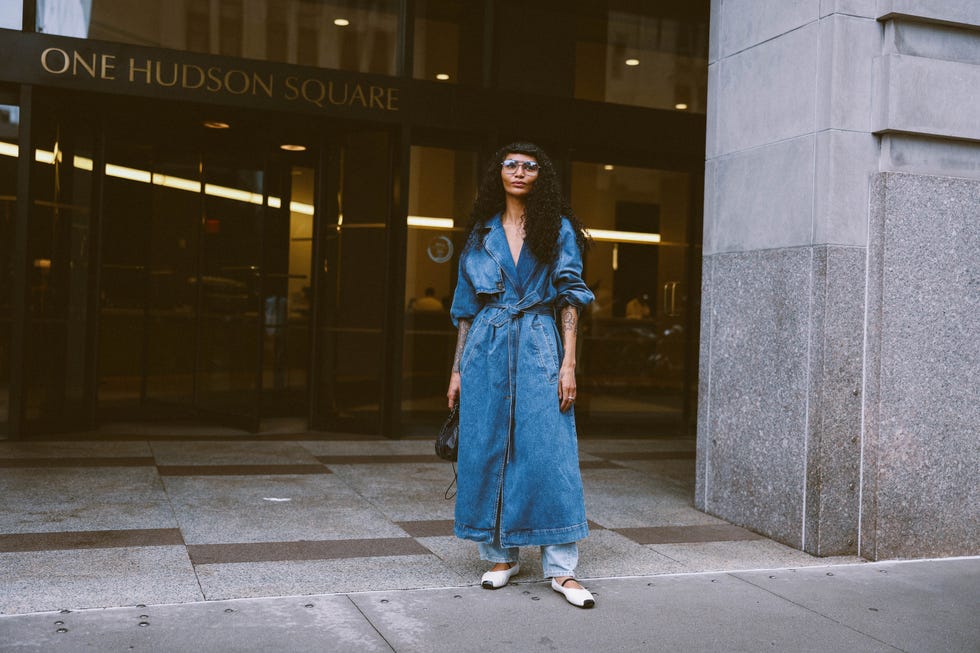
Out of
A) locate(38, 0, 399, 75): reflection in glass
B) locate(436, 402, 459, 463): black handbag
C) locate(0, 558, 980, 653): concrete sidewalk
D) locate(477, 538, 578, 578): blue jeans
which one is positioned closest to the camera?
locate(0, 558, 980, 653): concrete sidewalk

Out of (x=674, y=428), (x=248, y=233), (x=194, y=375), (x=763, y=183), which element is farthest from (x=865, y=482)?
(x=194, y=375)

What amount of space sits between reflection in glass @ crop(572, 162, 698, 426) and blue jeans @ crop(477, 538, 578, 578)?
225 inches

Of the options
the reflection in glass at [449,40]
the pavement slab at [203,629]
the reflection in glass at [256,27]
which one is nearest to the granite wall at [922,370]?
the pavement slab at [203,629]

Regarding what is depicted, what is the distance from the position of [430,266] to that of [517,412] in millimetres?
5285

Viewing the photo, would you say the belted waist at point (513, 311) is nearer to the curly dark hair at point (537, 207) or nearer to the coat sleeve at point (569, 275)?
the coat sleeve at point (569, 275)

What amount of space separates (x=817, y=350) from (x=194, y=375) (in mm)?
7020

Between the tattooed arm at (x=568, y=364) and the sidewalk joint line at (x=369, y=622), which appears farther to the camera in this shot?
the tattooed arm at (x=568, y=364)

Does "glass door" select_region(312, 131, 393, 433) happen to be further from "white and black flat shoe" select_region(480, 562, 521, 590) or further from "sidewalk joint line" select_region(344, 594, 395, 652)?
"sidewalk joint line" select_region(344, 594, 395, 652)

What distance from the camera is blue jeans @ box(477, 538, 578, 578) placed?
14.4 feet

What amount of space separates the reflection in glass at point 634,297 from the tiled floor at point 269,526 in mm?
1856

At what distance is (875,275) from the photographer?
17.3 feet

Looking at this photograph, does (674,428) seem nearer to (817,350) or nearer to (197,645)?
(817,350)

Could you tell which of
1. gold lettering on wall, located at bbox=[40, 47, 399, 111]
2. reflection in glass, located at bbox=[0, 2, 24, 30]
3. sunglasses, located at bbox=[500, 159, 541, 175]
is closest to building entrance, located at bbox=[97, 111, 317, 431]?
gold lettering on wall, located at bbox=[40, 47, 399, 111]

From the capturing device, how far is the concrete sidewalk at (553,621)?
3.63 m
